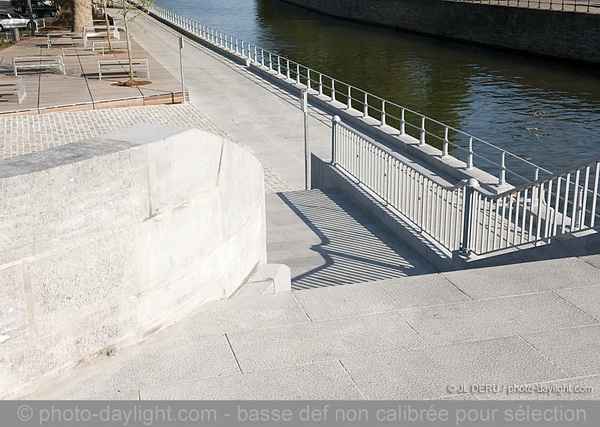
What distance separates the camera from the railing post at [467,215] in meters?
7.64

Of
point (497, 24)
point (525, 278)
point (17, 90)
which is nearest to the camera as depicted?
point (525, 278)

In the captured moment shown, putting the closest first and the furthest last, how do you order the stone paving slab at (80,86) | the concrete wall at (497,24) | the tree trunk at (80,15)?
1. the stone paving slab at (80,86)
2. the concrete wall at (497,24)
3. the tree trunk at (80,15)

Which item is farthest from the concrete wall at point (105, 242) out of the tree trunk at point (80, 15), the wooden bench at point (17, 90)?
the tree trunk at point (80, 15)

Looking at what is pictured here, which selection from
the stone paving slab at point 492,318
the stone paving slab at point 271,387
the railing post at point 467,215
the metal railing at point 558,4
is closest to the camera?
the stone paving slab at point 271,387

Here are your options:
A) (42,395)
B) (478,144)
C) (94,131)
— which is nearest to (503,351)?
(42,395)

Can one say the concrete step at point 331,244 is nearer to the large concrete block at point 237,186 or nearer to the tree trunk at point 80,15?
the large concrete block at point 237,186

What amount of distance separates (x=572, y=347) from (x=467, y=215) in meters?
3.29

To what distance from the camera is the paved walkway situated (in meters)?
4.00

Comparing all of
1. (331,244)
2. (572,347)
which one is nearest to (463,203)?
(331,244)

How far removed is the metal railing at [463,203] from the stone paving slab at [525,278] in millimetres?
784

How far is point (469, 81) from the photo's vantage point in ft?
115

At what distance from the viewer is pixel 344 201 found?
11492 millimetres

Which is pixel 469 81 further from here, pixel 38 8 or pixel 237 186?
pixel 38 8

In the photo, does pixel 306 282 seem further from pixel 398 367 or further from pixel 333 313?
pixel 398 367
